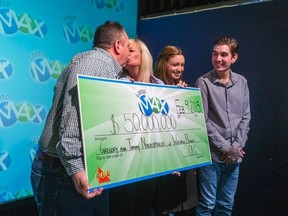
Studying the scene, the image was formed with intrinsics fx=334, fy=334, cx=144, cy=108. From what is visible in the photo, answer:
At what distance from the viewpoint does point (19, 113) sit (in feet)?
9.52

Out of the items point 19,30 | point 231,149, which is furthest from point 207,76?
point 19,30

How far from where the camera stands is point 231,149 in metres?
2.62

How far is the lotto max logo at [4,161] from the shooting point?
2.79 m

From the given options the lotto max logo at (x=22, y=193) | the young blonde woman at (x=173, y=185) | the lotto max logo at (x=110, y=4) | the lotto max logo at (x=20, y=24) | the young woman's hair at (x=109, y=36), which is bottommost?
the lotto max logo at (x=22, y=193)

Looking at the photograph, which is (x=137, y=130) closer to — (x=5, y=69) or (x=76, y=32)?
(x=5, y=69)

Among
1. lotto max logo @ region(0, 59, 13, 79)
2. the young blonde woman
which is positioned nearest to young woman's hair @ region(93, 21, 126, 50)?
the young blonde woman

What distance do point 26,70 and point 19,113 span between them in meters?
0.39

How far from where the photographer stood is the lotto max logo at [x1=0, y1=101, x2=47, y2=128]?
9.12ft

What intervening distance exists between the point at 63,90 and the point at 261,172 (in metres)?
2.21

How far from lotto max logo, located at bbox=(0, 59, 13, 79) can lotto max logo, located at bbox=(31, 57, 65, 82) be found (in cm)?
22

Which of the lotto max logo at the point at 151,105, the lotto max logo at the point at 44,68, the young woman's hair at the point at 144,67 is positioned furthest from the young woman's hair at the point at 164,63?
the lotto max logo at the point at 44,68

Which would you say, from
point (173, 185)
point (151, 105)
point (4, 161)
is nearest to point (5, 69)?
point (4, 161)

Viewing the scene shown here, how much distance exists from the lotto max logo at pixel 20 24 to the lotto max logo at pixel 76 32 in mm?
266

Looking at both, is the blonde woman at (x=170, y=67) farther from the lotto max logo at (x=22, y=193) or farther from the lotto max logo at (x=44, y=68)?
the lotto max logo at (x=22, y=193)
